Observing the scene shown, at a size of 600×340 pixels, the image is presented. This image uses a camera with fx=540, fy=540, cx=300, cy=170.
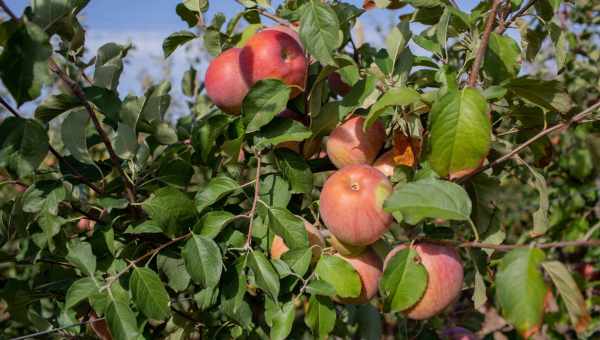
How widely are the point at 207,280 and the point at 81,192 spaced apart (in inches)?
27.4

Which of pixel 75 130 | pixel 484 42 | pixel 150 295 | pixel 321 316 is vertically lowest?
pixel 321 316

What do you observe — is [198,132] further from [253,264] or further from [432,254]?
[432,254]

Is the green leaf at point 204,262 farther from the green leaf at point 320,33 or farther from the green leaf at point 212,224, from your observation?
the green leaf at point 320,33

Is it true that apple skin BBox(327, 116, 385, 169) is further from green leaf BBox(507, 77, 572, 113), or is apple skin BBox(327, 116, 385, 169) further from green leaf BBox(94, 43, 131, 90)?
green leaf BBox(94, 43, 131, 90)

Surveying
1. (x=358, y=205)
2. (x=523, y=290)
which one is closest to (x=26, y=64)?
(x=358, y=205)

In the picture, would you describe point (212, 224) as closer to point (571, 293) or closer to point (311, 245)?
point (311, 245)

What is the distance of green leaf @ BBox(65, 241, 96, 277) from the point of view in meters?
0.98

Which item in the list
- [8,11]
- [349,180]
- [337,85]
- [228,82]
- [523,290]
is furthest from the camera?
[337,85]

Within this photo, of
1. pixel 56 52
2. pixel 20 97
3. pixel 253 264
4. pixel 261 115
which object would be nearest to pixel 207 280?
pixel 253 264

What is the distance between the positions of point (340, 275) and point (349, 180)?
0.58ft

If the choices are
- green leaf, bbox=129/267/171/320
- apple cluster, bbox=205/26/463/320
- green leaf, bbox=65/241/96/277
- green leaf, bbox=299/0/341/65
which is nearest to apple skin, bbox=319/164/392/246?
apple cluster, bbox=205/26/463/320

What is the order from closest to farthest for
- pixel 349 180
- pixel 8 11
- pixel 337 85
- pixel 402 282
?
pixel 8 11 → pixel 402 282 → pixel 349 180 → pixel 337 85

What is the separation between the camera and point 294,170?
3.48 ft

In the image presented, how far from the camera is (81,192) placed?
4.78 feet
